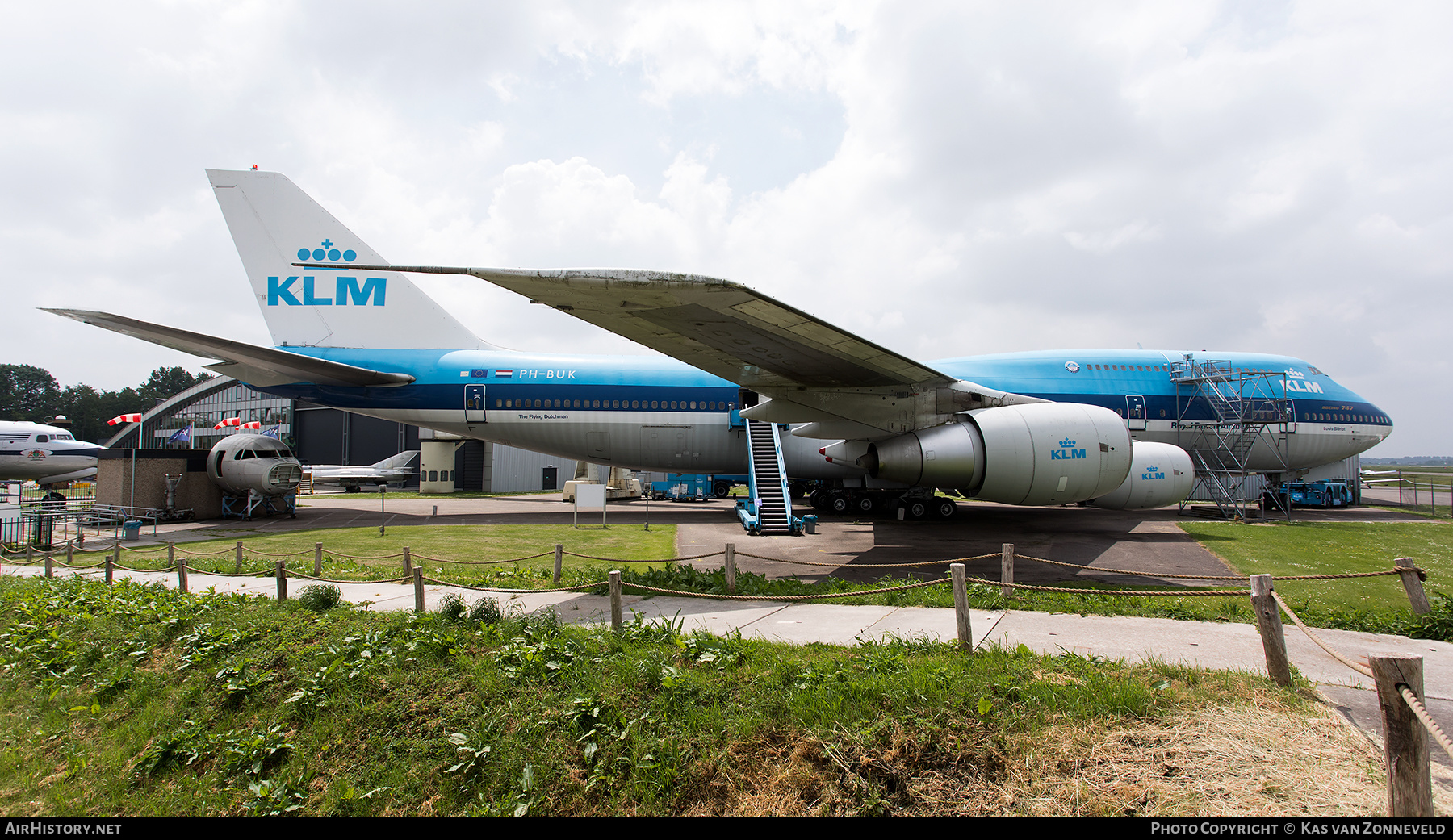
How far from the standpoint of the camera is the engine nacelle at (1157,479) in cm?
1511

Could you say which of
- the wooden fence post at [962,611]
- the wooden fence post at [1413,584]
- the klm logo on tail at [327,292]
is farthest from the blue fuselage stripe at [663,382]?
the wooden fence post at [962,611]

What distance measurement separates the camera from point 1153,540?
42.9 ft

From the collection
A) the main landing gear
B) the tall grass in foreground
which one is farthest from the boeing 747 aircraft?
the tall grass in foreground

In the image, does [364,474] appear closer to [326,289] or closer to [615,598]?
[326,289]

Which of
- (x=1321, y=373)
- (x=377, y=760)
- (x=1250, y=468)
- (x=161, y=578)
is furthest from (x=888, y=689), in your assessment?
(x=1321, y=373)

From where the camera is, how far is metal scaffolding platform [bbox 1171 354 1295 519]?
18.4 metres

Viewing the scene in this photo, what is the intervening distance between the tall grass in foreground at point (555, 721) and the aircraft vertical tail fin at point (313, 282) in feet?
45.6

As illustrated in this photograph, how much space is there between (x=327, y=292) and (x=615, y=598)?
17780 mm

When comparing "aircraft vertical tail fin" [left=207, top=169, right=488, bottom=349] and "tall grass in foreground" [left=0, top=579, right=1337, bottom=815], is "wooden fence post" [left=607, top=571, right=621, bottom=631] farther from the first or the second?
"aircraft vertical tail fin" [left=207, top=169, right=488, bottom=349]

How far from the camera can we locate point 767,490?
1605 centimetres

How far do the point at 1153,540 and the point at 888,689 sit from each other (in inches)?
452

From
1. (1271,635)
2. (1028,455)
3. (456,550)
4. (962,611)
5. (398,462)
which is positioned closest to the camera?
(1271,635)

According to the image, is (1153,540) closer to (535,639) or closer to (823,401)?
(823,401)

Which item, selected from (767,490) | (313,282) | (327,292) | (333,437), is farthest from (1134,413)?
(333,437)
